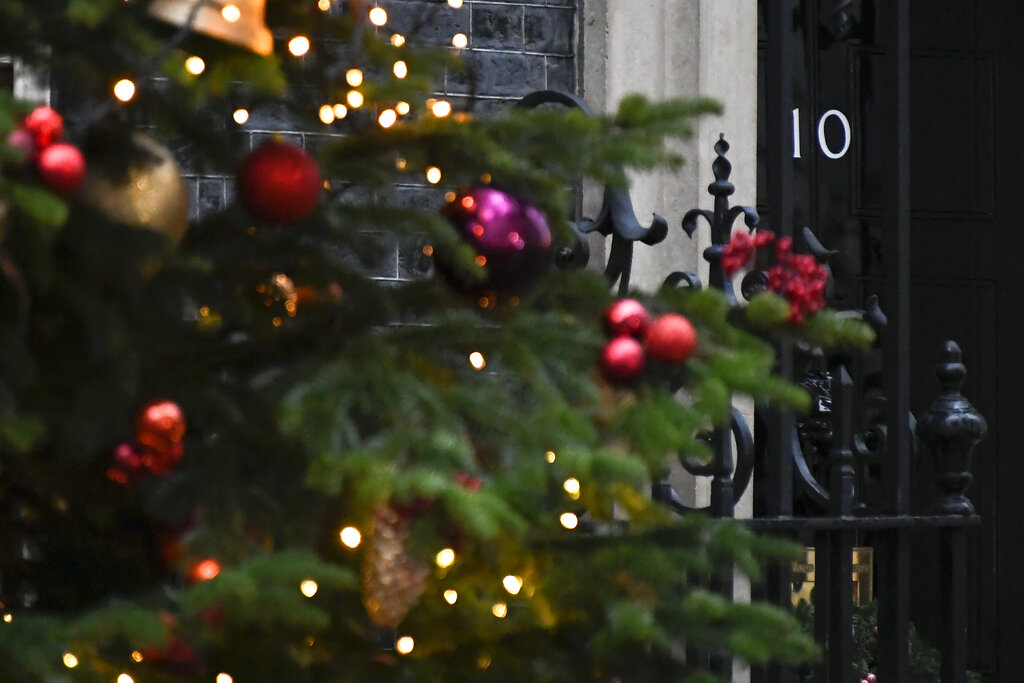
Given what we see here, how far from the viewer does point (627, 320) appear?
1.75 meters

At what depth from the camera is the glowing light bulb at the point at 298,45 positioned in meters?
1.82

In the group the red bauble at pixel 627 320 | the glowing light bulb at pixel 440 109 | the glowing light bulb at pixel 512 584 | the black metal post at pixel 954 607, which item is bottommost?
the black metal post at pixel 954 607

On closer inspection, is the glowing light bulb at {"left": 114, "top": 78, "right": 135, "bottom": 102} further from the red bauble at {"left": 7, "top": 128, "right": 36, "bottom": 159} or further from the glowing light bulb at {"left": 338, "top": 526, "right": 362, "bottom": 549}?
the glowing light bulb at {"left": 338, "top": 526, "right": 362, "bottom": 549}

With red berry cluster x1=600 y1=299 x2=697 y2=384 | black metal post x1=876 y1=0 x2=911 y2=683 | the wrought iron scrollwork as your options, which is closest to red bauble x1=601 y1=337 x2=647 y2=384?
red berry cluster x1=600 y1=299 x2=697 y2=384

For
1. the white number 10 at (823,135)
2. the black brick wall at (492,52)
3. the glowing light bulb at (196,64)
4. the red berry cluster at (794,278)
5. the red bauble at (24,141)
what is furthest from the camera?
the white number 10 at (823,135)

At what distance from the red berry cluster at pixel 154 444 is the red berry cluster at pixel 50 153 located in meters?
0.27

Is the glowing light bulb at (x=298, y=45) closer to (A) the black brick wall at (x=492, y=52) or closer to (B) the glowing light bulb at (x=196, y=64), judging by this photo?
(B) the glowing light bulb at (x=196, y=64)

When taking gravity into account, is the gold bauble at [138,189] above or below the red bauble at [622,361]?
above

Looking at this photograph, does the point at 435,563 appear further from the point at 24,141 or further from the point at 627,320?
the point at 24,141

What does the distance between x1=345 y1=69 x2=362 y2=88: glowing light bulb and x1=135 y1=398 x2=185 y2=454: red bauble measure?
0.49m

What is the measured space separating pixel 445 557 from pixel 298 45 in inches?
26.2

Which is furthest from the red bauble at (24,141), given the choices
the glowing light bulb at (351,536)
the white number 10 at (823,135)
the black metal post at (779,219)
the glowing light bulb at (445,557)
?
the white number 10 at (823,135)

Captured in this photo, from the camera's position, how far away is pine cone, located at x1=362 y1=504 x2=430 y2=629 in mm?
1618

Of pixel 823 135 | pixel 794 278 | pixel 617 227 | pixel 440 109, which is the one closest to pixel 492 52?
pixel 823 135
